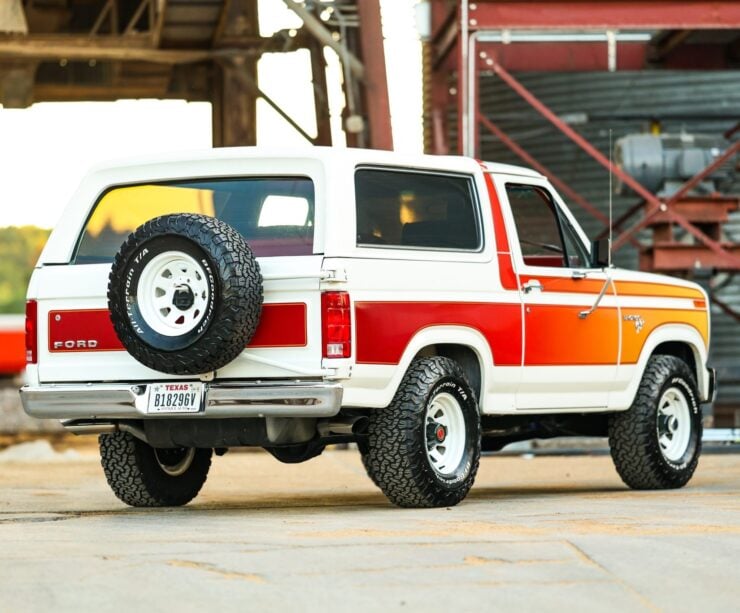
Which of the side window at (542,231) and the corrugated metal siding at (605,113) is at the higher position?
the corrugated metal siding at (605,113)

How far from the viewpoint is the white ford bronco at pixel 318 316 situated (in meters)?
9.09

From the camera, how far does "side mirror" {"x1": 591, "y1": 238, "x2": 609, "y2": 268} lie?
10930 mm

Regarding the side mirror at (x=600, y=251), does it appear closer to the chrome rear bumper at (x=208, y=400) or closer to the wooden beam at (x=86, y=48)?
the chrome rear bumper at (x=208, y=400)

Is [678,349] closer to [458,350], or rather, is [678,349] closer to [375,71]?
[458,350]

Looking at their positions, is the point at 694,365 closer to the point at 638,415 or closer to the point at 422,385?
the point at 638,415

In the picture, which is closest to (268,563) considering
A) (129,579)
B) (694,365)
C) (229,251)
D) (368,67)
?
(129,579)

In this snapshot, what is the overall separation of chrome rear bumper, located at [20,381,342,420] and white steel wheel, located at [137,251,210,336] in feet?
1.30

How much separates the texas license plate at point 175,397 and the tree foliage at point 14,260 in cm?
5866

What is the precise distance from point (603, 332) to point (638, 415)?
71cm

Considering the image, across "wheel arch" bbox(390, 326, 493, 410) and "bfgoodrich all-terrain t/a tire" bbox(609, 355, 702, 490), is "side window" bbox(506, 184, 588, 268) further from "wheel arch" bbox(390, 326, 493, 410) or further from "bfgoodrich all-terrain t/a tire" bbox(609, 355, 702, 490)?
"bfgoodrich all-terrain t/a tire" bbox(609, 355, 702, 490)

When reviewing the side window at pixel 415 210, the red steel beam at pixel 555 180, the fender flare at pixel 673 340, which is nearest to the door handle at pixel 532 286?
the side window at pixel 415 210

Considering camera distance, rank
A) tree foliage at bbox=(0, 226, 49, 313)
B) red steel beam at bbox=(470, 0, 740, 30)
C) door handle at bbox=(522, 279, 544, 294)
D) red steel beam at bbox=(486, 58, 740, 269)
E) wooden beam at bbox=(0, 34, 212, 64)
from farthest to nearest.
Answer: tree foliage at bbox=(0, 226, 49, 313), wooden beam at bbox=(0, 34, 212, 64), red steel beam at bbox=(486, 58, 740, 269), red steel beam at bbox=(470, 0, 740, 30), door handle at bbox=(522, 279, 544, 294)

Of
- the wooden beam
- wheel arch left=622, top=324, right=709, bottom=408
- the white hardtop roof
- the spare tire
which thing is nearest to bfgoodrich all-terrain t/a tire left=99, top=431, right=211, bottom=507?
the spare tire

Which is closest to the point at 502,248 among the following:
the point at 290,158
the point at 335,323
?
the point at 290,158
